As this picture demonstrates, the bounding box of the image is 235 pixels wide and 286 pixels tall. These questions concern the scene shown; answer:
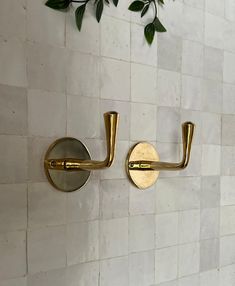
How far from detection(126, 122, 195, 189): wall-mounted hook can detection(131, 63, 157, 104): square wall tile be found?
10 centimetres

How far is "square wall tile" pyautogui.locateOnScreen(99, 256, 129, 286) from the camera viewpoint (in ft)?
2.81

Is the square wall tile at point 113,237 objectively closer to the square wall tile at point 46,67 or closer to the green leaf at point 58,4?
the square wall tile at point 46,67

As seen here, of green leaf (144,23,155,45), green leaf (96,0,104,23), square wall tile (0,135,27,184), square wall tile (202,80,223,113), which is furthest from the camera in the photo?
square wall tile (202,80,223,113)

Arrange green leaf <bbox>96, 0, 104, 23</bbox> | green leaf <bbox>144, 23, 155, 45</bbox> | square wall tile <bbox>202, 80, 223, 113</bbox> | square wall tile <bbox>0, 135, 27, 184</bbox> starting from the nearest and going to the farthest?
square wall tile <bbox>0, 135, 27, 184</bbox> → green leaf <bbox>96, 0, 104, 23</bbox> → green leaf <bbox>144, 23, 155, 45</bbox> → square wall tile <bbox>202, 80, 223, 113</bbox>

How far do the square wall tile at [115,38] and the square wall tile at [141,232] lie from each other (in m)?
0.37

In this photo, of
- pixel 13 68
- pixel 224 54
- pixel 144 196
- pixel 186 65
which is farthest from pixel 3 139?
pixel 224 54

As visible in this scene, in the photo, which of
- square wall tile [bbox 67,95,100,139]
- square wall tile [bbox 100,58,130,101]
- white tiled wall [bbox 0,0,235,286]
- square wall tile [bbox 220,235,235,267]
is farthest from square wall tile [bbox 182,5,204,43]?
square wall tile [bbox 220,235,235,267]

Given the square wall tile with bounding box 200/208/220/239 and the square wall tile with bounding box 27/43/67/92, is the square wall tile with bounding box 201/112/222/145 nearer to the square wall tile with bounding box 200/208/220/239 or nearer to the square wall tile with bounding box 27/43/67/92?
the square wall tile with bounding box 200/208/220/239

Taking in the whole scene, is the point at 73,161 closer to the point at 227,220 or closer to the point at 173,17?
the point at 173,17

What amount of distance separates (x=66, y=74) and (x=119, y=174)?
0.25 metres

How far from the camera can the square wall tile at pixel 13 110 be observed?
71 cm

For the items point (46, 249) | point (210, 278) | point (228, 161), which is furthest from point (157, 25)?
point (210, 278)

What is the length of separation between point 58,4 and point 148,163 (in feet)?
1.27

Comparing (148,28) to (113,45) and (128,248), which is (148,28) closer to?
(113,45)
